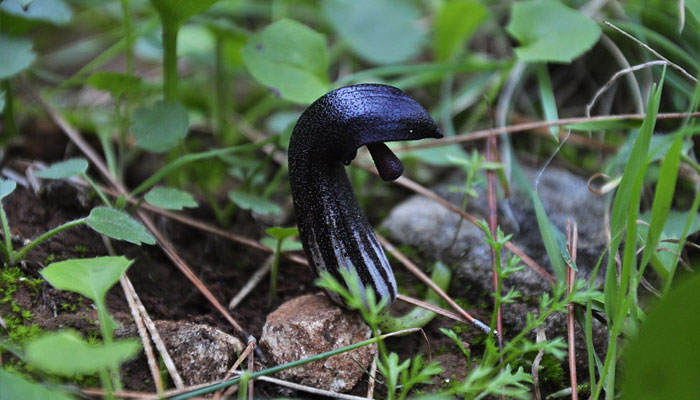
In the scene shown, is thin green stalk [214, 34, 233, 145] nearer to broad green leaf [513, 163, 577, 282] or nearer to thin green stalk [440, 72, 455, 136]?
thin green stalk [440, 72, 455, 136]

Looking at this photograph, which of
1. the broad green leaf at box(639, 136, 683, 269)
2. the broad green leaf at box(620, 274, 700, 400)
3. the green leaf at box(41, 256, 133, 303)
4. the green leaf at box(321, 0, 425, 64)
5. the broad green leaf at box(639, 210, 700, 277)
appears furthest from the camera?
the green leaf at box(321, 0, 425, 64)

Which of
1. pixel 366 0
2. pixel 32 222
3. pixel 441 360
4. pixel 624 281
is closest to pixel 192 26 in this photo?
pixel 366 0

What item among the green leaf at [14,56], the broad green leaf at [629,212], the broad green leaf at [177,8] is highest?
the broad green leaf at [177,8]

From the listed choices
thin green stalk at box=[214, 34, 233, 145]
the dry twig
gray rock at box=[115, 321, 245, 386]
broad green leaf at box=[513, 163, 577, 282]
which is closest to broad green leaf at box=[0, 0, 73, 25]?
thin green stalk at box=[214, 34, 233, 145]

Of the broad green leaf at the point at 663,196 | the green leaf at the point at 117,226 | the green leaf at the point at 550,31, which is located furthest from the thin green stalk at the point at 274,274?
the green leaf at the point at 550,31

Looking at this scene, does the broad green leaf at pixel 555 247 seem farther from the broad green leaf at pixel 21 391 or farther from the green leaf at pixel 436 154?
the broad green leaf at pixel 21 391

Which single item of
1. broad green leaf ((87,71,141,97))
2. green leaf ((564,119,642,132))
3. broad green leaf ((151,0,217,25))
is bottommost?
green leaf ((564,119,642,132))

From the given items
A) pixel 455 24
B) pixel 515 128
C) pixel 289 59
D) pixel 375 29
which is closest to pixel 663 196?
pixel 515 128
